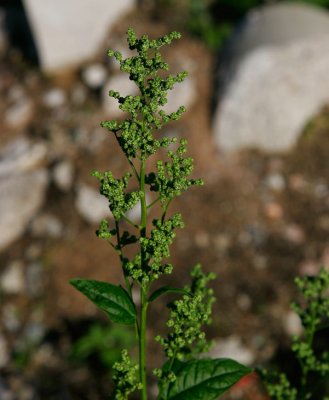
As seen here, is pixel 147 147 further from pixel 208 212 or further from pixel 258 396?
pixel 208 212

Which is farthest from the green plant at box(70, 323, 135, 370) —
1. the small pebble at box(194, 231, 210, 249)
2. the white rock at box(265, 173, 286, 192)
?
the white rock at box(265, 173, 286, 192)

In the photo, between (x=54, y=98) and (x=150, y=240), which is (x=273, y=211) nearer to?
(x=54, y=98)

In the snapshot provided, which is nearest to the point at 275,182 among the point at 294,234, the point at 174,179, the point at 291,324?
the point at 294,234

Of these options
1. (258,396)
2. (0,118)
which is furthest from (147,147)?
(0,118)

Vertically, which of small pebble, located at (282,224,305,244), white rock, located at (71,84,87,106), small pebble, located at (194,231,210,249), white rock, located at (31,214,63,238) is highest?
white rock, located at (71,84,87,106)

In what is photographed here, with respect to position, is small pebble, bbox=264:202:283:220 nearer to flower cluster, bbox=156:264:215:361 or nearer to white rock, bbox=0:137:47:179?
white rock, bbox=0:137:47:179
